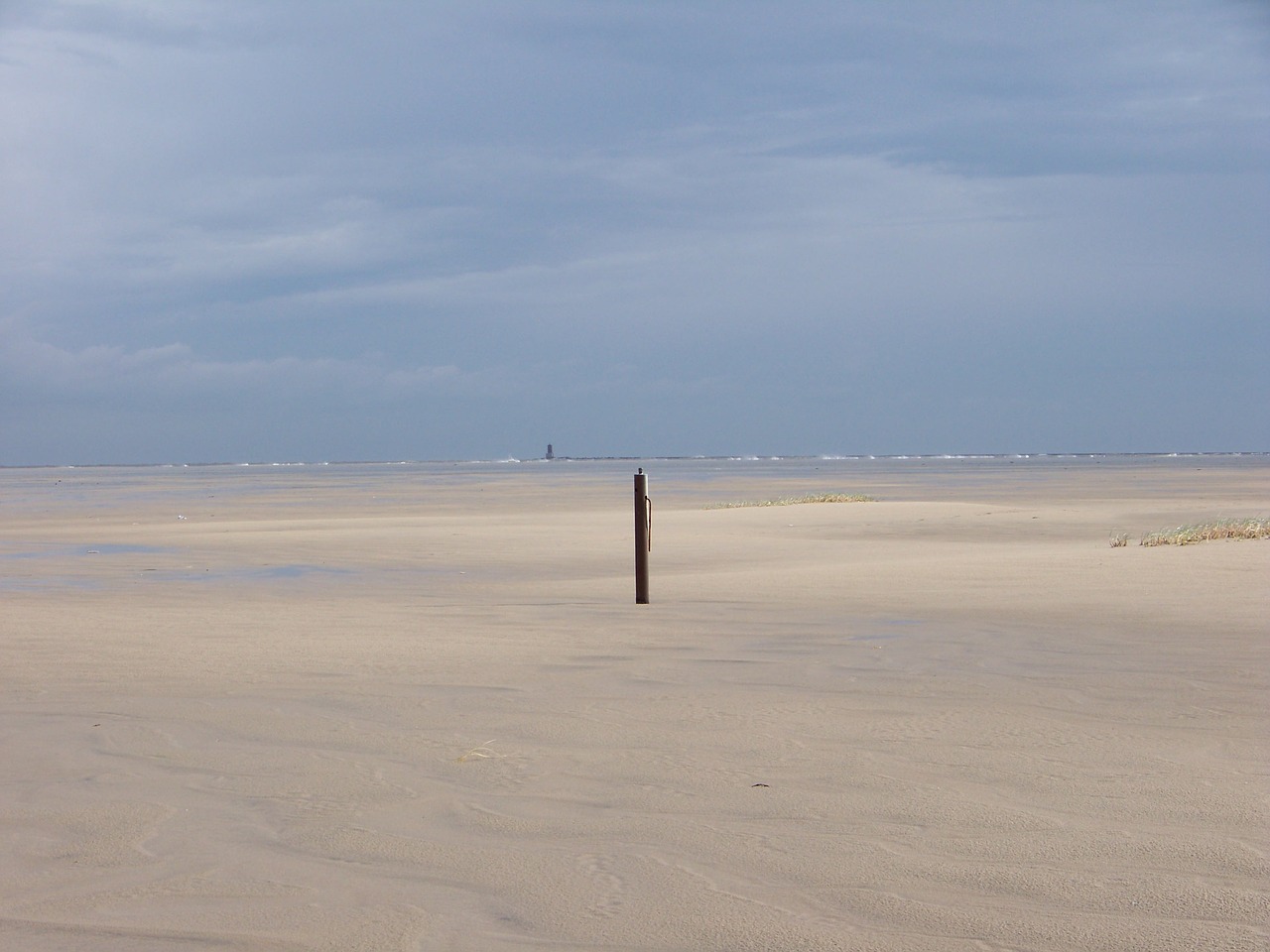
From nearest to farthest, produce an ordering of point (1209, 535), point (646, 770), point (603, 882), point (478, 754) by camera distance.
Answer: point (603, 882), point (646, 770), point (478, 754), point (1209, 535)

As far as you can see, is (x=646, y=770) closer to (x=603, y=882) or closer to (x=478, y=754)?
(x=478, y=754)

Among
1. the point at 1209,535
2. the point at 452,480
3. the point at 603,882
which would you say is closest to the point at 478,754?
the point at 603,882

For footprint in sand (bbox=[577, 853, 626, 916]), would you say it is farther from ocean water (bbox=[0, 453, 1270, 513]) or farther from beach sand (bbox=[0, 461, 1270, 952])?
ocean water (bbox=[0, 453, 1270, 513])

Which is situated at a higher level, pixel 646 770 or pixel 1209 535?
pixel 1209 535

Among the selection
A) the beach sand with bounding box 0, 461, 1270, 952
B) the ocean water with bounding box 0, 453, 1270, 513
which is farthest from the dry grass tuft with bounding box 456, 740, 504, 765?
the ocean water with bounding box 0, 453, 1270, 513

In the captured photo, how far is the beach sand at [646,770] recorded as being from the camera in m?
4.05

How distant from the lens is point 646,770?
587 centimetres

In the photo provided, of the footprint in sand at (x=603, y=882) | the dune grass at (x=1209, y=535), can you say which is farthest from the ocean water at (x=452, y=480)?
the footprint in sand at (x=603, y=882)

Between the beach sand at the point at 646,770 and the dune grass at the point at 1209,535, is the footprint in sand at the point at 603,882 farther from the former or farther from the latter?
the dune grass at the point at 1209,535

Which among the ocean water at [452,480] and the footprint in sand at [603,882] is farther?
the ocean water at [452,480]

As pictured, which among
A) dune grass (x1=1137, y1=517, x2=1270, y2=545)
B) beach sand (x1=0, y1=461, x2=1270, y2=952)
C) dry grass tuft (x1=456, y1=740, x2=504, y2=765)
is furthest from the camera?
dune grass (x1=1137, y1=517, x2=1270, y2=545)

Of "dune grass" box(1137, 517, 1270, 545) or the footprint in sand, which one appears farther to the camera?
"dune grass" box(1137, 517, 1270, 545)

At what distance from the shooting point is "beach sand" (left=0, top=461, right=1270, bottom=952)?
13.3 ft

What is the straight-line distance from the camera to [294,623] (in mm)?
11469
